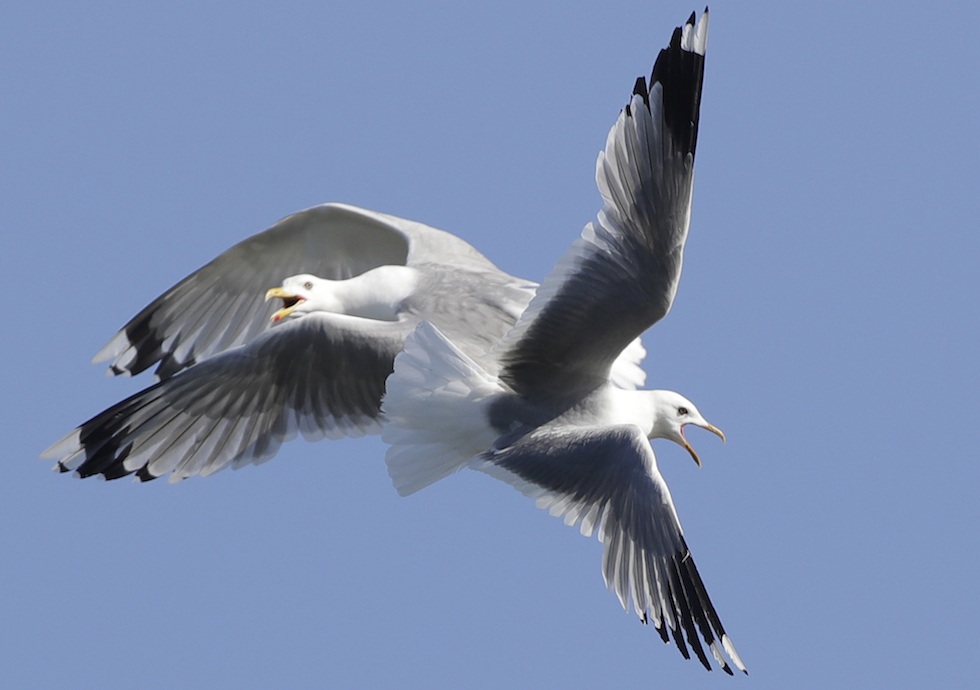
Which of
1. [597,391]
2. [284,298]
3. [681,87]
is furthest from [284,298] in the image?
[681,87]

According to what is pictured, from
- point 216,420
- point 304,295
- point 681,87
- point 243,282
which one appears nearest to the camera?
point 681,87

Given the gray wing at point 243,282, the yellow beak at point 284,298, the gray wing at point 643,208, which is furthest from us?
the gray wing at point 243,282

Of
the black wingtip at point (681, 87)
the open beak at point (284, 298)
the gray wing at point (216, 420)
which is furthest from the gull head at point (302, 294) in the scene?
the black wingtip at point (681, 87)

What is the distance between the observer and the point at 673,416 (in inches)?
241

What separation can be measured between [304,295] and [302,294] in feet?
0.03

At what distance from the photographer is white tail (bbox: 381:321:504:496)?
5367 mm

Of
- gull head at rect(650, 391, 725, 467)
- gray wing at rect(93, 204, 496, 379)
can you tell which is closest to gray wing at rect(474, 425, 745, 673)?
gull head at rect(650, 391, 725, 467)

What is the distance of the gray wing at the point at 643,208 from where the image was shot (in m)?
5.27

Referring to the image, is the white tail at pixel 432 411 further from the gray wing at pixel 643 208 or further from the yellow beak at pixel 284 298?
the yellow beak at pixel 284 298

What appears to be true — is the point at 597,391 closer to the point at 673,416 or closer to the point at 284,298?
the point at 673,416

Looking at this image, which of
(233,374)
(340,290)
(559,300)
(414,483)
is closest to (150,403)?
(233,374)

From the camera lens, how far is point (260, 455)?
20.5ft

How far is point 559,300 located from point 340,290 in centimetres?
137

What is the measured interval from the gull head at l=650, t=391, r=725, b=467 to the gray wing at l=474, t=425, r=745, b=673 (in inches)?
30.9
